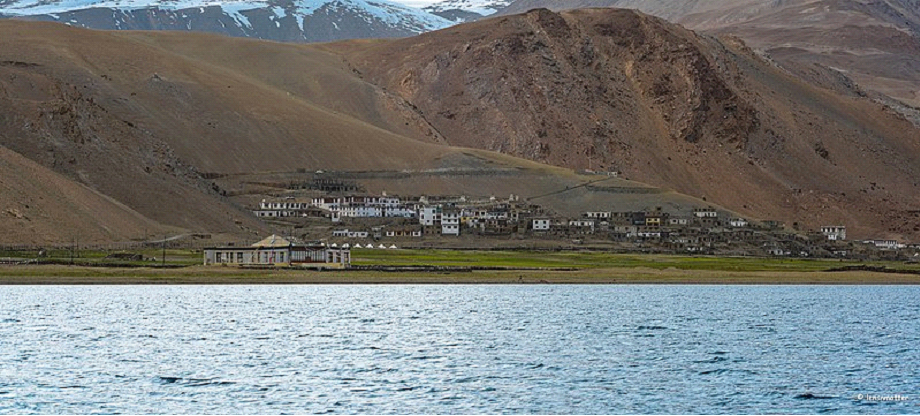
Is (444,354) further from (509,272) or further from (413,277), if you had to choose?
(509,272)

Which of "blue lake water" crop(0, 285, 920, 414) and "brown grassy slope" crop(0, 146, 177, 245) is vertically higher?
"brown grassy slope" crop(0, 146, 177, 245)

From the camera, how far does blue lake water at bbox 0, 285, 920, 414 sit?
59062 mm

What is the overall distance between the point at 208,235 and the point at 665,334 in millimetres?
91947

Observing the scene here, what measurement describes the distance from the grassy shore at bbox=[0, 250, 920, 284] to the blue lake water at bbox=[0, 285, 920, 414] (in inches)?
238

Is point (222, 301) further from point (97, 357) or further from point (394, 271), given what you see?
point (97, 357)

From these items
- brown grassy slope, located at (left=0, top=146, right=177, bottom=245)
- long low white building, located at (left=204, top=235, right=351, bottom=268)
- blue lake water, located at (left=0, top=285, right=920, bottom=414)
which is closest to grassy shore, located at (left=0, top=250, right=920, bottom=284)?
long low white building, located at (left=204, top=235, right=351, bottom=268)

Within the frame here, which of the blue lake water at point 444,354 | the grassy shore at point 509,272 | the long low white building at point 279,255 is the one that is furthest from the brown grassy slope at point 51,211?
the blue lake water at point 444,354

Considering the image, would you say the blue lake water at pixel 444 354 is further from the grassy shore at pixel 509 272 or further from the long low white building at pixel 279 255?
the long low white building at pixel 279 255

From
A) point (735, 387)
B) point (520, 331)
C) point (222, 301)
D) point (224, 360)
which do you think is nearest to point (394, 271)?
Answer: point (222, 301)

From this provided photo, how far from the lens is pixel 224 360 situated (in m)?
71.5

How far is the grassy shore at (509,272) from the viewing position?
411ft

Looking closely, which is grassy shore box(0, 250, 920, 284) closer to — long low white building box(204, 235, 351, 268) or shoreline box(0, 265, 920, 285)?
shoreline box(0, 265, 920, 285)

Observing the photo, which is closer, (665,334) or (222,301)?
(665,334)

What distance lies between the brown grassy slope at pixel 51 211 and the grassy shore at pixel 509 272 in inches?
427
